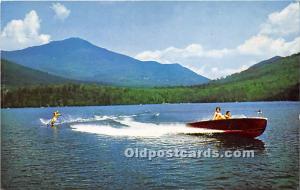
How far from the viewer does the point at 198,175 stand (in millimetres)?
13852

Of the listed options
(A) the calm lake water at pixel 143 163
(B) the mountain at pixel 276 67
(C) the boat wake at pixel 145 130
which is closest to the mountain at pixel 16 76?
(A) the calm lake water at pixel 143 163

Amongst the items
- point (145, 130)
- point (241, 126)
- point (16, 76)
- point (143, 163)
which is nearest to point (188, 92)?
point (145, 130)

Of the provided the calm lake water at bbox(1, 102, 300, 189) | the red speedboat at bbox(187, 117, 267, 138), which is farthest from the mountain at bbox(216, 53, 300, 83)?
the calm lake water at bbox(1, 102, 300, 189)

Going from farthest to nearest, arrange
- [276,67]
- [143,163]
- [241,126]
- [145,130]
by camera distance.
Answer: [276,67], [145,130], [241,126], [143,163]

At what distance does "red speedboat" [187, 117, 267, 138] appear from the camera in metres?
20.2

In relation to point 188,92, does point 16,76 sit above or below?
above

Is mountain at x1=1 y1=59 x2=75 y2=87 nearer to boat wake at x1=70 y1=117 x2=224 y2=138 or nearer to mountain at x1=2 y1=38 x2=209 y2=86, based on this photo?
mountain at x1=2 y1=38 x2=209 y2=86

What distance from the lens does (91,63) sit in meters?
29.9

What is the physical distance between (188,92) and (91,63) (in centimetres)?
692

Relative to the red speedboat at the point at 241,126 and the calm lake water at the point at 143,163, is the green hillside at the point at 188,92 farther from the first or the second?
the calm lake water at the point at 143,163

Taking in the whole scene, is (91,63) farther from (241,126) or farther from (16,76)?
(241,126)

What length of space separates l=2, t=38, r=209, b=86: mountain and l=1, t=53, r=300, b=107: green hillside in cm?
119

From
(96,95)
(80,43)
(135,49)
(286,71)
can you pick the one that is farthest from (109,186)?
(96,95)

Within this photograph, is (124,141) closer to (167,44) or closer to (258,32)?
(167,44)
